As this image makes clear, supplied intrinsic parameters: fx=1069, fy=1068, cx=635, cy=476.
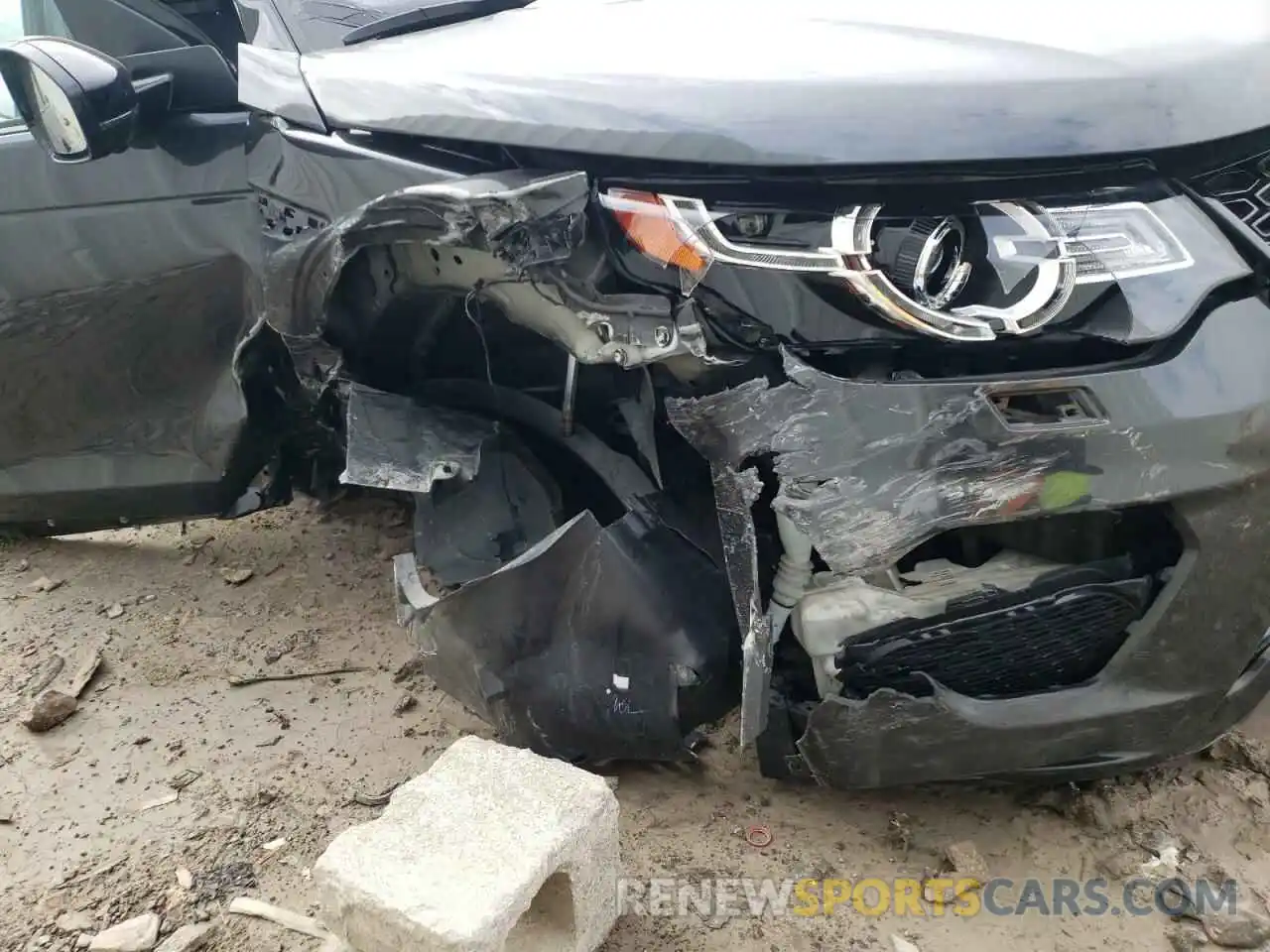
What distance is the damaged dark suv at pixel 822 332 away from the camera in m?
1.72

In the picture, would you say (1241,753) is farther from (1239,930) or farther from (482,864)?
(482,864)

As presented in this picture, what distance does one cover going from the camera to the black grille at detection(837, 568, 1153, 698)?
6.07 feet

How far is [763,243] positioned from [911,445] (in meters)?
0.41

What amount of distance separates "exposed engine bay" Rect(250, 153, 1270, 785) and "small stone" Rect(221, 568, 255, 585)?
139 centimetres

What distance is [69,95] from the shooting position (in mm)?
2342

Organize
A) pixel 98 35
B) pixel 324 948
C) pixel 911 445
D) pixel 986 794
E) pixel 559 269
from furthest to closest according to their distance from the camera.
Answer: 1. pixel 98 35
2. pixel 986 794
3. pixel 324 948
4. pixel 559 269
5. pixel 911 445

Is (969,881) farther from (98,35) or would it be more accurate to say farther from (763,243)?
(98,35)

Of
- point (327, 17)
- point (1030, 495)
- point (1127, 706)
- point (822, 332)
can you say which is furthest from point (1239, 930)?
point (327, 17)

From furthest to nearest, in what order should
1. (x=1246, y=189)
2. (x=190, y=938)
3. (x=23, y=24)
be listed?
1. (x=23, y=24)
2. (x=190, y=938)
3. (x=1246, y=189)

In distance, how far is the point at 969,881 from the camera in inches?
82.6

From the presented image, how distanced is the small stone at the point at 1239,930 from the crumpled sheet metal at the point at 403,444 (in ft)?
5.58

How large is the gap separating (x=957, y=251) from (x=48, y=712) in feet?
8.31

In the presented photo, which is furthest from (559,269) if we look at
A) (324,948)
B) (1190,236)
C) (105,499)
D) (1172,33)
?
(105,499)

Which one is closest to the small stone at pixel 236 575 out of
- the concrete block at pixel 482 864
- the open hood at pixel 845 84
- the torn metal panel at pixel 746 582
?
the concrete block at pixel 482 864
